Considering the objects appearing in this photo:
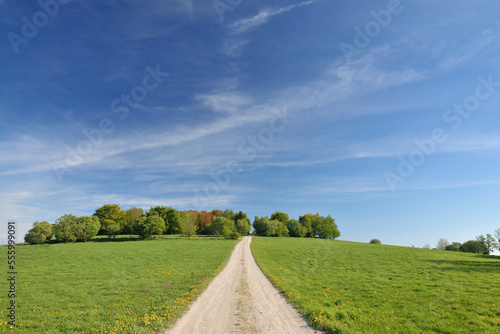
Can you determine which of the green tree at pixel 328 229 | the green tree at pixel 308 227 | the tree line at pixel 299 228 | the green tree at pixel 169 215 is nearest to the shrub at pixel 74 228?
the green tree at pixel 169 215

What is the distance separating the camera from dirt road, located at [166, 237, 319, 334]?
12625 millimetres

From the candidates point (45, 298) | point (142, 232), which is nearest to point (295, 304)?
point (45, 298)

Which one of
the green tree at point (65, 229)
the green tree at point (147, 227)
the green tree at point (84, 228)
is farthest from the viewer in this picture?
the green tree at point (147, 227)

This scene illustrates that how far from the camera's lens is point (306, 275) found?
1064 inches

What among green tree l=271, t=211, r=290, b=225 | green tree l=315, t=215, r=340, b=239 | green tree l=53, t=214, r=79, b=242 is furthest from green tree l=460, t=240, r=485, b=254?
green tree l=53, t=214, r=79, b=242

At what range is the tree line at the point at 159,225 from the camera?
67812 mm

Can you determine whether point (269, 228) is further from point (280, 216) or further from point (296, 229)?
point (280, 216)

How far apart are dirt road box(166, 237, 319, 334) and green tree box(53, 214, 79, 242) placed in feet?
220

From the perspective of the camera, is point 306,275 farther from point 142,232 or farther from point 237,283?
point 142,232

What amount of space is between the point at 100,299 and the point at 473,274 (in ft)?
126

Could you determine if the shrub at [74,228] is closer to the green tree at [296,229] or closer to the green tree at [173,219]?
the green tree at [173,219]

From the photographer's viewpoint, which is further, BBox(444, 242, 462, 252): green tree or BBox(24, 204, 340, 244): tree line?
BBox(444, 242, 462, 252): green tree

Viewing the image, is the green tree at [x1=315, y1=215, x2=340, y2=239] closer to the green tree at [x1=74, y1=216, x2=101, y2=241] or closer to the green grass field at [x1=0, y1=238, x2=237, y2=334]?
the green grass field at [x1=0, y1=238, x2=237, y2=334]

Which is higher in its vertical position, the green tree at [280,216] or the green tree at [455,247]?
the green tree at [280,216]
